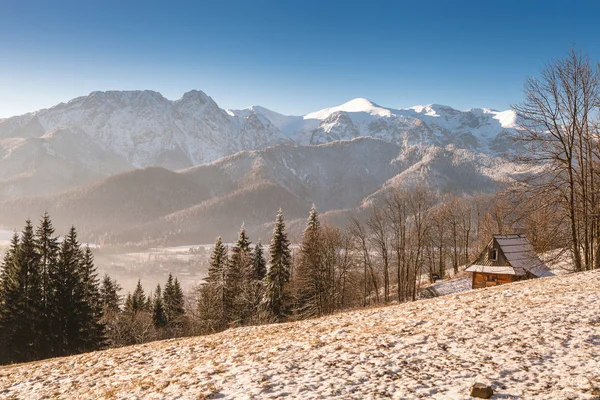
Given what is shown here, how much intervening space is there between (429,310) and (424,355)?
5.99 m

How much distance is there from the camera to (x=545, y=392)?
24.1ft

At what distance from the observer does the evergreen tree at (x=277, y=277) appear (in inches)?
1647

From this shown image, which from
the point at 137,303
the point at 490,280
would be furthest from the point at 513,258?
the point at 137,303

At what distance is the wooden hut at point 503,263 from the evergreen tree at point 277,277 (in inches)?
802

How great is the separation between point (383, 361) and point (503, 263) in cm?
3065

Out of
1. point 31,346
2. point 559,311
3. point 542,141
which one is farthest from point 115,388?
point 31,346

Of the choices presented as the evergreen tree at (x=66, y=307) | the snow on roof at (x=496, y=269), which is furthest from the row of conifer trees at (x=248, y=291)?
the snow on roof at (x=496, y=269)

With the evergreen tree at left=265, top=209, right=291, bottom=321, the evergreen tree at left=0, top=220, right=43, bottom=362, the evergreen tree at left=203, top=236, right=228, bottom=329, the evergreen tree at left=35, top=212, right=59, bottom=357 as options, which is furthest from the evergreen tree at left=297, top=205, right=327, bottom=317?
the evergreen tree at left=0, top=220, right=43, bottom=362

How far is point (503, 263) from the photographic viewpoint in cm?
3481

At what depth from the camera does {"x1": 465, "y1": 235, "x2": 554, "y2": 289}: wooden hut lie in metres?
33.8

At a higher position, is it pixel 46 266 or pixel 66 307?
pixel 46 266

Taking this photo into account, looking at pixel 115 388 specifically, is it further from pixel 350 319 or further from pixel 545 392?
pixel 545 392

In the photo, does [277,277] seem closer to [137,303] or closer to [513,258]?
[513,258]

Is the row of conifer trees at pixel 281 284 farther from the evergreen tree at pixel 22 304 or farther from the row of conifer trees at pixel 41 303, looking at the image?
the evergreen tree at pixel 22 304
